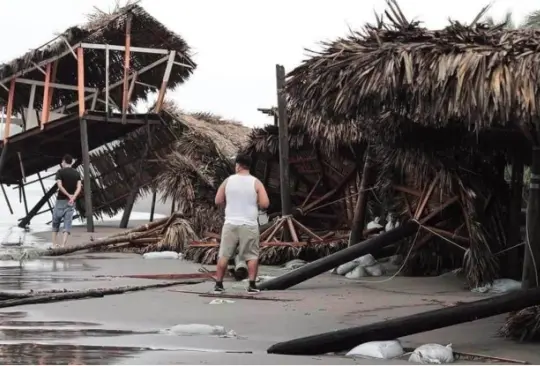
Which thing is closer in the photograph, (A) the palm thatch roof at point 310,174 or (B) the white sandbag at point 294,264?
(B) the white sandbag at point 294,264

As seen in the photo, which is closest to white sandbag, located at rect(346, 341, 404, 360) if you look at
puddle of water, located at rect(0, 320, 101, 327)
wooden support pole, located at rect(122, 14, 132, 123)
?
puddle of water, located at rect(0, 320, 101, 327)

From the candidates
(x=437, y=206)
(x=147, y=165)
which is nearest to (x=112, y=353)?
A: (x=437, y=206)

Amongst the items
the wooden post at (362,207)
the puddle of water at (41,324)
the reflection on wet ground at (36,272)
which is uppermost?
the wooden post at (362,207)

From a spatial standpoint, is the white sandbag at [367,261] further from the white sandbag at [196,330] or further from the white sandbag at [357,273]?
the white sandbag at [196,330]

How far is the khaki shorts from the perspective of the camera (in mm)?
9781

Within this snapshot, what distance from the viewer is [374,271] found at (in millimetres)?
11812

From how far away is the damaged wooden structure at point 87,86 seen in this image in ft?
66.7

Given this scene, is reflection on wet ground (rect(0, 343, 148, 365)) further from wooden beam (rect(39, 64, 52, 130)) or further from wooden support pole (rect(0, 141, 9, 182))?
wooden support pole (rect(0, 141, 9, 182))

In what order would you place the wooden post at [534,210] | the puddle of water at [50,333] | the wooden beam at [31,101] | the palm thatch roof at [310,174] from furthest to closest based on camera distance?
the wooden beam at [31,101], the palm thatch roof at [310,174], the wooden post at [534,210], the puddle of water at [50,333]

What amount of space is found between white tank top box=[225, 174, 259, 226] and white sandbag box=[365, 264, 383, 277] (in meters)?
2.67

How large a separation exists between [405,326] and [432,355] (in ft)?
1.37

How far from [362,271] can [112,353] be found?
6.69 m

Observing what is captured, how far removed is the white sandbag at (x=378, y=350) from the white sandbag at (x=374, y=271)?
577cm

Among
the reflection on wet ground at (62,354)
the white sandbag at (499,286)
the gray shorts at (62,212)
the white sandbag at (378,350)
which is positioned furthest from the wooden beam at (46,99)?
the white sandbag at (378,350)
